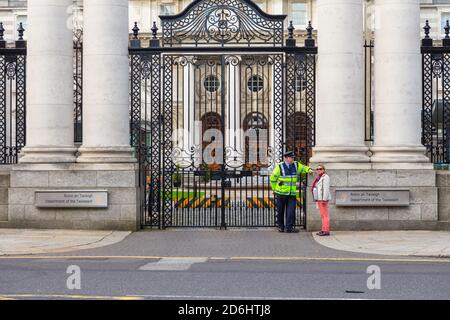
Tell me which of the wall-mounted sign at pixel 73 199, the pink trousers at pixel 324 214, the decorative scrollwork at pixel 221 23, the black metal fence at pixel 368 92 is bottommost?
the pink trousers at pixel 324 214

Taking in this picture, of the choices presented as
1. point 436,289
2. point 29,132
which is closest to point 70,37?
point 29,132

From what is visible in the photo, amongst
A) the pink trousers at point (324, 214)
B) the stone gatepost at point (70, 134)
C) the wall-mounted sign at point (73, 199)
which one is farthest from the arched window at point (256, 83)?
the wall-mounted sign at point (73, 199)

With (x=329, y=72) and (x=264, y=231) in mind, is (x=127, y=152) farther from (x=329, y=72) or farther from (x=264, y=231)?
(x=329, y=72)

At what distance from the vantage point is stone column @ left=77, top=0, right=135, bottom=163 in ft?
60.6

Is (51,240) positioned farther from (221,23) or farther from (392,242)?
(392,242)

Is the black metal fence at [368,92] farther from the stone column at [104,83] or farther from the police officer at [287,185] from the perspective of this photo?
the stone column at [104,83]

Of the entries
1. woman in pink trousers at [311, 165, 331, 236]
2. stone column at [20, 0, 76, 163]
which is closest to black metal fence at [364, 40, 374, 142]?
woman in pink trousers at [311, 165, 331, 236]

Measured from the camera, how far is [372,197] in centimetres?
1809

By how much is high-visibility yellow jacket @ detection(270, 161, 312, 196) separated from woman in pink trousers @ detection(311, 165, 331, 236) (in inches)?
28.4

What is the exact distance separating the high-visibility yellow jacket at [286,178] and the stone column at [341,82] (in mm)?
558

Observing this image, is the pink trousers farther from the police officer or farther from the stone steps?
the stone steps

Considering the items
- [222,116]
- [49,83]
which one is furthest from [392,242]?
[49,83]

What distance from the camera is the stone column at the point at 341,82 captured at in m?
18.4

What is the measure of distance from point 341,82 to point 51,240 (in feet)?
24.0
